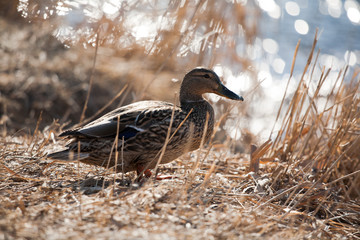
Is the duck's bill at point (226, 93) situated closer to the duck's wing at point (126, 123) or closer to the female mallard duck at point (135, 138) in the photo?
the female mallard duck at point (135, 138)

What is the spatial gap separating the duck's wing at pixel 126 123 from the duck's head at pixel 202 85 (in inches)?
21.3

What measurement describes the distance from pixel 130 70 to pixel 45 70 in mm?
1279

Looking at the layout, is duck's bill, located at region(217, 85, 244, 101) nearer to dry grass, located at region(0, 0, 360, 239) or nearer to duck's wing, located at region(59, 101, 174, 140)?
dry grass, located at region(0, 0, 360, 239)

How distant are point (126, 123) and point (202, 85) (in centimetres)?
103

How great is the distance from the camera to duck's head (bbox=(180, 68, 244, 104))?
3639mm

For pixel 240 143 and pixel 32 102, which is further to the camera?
pixel 240 143

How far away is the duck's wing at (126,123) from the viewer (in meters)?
2.83

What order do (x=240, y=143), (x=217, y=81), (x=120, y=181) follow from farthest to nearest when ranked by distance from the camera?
(x=240, y=143), (x=217, y=81), (x=120, y=181)

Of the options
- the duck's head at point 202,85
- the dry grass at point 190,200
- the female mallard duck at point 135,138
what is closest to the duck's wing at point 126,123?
the female mallard duck at point 135,138

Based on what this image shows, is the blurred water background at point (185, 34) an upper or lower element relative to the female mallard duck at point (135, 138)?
upper

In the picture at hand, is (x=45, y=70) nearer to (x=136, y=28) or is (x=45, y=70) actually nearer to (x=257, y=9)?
(x=136, y=28)

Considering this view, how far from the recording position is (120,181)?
2.86 metres

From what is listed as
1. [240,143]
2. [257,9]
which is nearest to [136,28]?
[257,9]

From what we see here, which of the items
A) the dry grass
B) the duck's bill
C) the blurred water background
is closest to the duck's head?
the duck's bill
